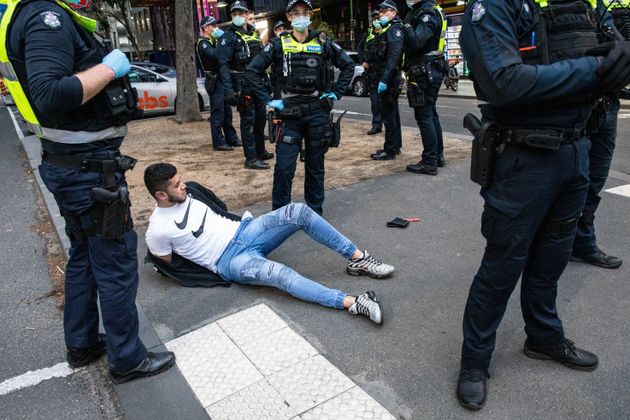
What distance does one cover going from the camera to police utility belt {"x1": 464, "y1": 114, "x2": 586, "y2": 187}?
1.95 meters

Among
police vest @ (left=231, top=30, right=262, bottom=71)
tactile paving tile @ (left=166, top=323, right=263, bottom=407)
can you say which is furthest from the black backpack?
police vest @ (left=231, top=30, right=262, bottom=71)

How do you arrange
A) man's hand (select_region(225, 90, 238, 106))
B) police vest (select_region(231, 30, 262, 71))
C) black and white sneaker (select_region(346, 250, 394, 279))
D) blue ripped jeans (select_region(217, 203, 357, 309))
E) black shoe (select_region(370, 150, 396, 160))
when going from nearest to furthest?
blue ripped jeans (select_region(217, 203, 357, 309)) → black and white sneaker (select_region(346, 250, 394, 279)) → man's hand (select_region(225, 90, 238, 106)) → black shoe (select_region(370, 150, 396, 160)) → police vest (select_region(231, 30, 262, 71))

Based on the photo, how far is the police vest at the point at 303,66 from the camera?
4434 millimetres

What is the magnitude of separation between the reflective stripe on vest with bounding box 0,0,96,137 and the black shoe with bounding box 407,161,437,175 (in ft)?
14.7

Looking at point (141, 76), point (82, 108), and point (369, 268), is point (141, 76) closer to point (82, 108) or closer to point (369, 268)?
point (369, 268)

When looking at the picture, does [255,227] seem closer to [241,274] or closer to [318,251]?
[241,274]

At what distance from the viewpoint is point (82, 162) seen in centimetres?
226

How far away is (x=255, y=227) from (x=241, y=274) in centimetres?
36

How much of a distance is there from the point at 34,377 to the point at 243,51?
5667 millimetres

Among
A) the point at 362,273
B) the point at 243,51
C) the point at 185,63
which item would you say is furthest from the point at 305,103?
the point at 185,63

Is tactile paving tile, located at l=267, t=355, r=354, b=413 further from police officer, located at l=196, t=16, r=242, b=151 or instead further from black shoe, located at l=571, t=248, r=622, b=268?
police officer, located at l=196, t=16, r=242, b=151

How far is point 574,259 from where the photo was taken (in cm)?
362

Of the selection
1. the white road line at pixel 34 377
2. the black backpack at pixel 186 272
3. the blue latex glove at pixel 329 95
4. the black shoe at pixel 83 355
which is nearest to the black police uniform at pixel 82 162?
the black shoe at pixel 83 355

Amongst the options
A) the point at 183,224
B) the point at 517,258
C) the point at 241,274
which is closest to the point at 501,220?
the point at 517,258
